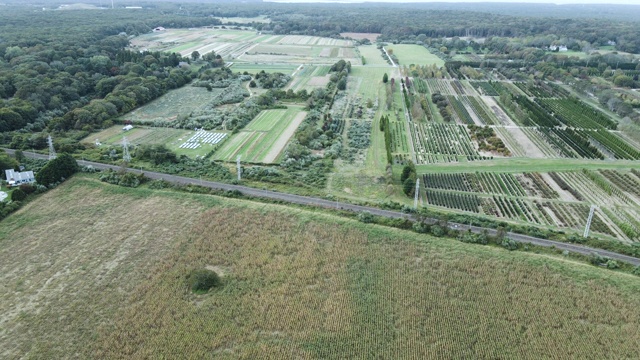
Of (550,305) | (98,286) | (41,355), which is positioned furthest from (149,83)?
(550,305)

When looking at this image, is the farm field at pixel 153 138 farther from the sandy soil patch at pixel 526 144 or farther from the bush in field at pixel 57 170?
the sandy soil patch at pixel 526 144

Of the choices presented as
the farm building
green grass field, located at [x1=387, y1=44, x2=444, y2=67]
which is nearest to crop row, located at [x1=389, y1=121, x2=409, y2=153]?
the farm building

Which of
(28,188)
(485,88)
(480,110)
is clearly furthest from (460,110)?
(28,188)

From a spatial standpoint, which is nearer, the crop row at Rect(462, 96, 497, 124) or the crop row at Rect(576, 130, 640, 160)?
the crop row at Rect(576, 130, 640, 160)

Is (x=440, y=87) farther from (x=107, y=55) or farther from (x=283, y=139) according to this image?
(x=107, y=55)

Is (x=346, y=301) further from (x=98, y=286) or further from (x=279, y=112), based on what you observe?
(x=279, y=112)

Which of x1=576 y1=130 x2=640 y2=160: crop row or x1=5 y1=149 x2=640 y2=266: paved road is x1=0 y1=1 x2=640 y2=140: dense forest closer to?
x1=5 y1=149 x2=640 y2=266: paved road

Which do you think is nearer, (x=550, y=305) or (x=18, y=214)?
(x=550, y=305)
